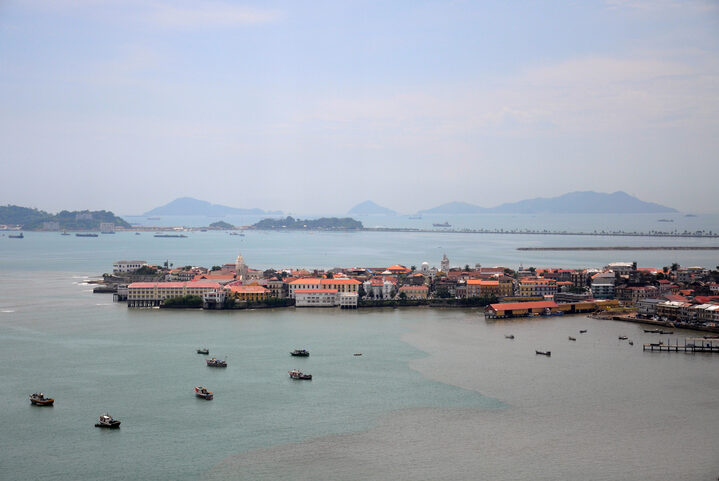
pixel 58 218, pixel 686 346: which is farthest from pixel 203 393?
pixel 58 218

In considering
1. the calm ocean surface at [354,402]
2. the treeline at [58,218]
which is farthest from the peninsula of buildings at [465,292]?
the treeline at [58,218]

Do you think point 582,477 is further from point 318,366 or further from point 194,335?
point 194,335

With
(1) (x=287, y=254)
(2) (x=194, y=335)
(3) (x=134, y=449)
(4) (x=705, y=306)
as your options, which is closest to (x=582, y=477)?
(3) (x=134, y=449)

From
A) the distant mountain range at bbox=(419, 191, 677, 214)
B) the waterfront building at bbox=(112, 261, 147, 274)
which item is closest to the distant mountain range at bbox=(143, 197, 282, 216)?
the distant mountain range at bbox=(419, 191, 677, 214)

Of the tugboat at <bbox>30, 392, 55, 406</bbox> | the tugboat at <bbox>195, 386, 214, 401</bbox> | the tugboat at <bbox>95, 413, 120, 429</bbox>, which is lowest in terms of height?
the tugboat at <bbox>95, 413, 120, 429</bbox>

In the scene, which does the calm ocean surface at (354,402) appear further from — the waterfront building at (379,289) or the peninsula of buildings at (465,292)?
the waterfront building at (379,289)

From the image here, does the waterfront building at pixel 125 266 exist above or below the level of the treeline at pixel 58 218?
below

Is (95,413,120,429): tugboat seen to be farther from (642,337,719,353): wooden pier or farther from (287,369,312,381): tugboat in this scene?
(642,337,719,353): wooden pier
